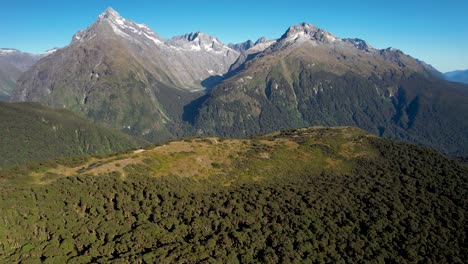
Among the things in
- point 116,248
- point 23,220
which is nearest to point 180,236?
point 116,248

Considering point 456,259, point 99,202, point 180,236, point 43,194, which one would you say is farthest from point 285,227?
point 43,194

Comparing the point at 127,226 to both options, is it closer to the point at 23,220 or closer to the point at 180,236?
the point at 180,236

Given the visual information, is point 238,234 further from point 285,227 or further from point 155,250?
point 155,250

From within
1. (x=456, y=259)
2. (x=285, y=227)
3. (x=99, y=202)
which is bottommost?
(x=456, y=259)

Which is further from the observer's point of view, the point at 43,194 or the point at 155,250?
the point at 43,194

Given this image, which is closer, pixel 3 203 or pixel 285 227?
pixel 3 203

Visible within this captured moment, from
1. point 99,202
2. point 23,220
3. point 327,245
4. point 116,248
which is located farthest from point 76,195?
point 327,245

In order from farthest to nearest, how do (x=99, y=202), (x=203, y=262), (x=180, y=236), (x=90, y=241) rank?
(x=99, y=202), (x=180, y=236), (x=90, y=241), (x=203, y=262)

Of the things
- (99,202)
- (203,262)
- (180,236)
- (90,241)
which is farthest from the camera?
(99,202)

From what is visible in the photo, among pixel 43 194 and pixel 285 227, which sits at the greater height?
pixel 43 194
